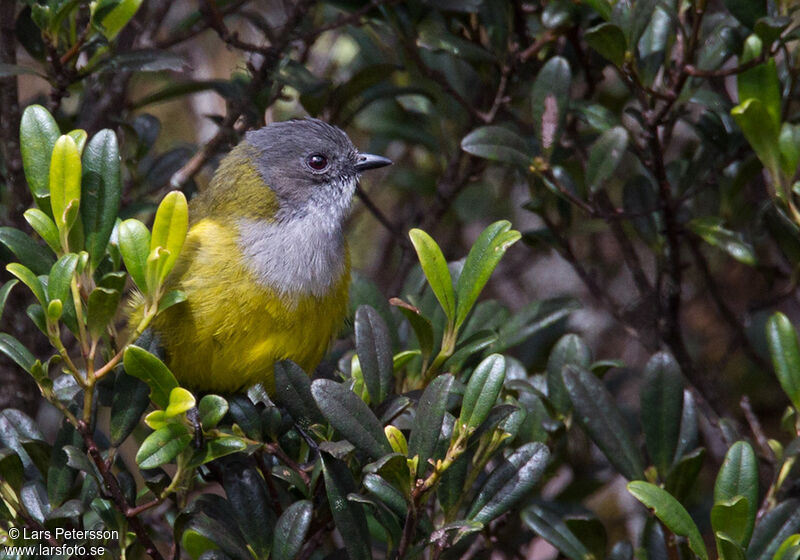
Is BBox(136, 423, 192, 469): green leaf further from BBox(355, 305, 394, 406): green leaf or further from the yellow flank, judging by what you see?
the yellow flank

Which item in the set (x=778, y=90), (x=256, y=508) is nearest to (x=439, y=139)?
(x=778, y=90)

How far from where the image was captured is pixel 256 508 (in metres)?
2.27

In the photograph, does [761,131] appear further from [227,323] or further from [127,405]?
[127,405]

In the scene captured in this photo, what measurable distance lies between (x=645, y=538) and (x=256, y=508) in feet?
3.59

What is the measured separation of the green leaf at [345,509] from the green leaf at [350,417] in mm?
87

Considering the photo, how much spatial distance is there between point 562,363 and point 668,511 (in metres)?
0.82

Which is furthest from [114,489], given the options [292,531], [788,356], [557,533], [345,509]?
[788,356]

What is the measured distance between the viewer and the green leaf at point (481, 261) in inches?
88.4

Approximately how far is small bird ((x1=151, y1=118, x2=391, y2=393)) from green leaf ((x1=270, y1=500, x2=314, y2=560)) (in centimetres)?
81

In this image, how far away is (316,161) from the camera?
3.70m

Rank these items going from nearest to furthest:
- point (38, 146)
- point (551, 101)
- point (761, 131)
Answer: point (38, 146) → point (761, 131) → point (551, 101)

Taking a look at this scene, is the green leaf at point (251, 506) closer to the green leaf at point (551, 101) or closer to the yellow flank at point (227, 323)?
the yellow flank at point (227, 323)

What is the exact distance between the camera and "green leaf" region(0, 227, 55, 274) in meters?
2.20

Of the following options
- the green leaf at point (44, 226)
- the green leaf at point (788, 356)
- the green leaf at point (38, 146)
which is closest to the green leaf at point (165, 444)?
the green leaf at point (44, 226)
